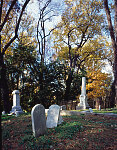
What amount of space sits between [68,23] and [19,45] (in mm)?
7736

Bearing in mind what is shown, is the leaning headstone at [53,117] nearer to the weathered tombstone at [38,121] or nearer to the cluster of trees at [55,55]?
the weathered tombstone at [38,121]

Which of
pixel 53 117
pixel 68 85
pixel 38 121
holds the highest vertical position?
pixel 68 85

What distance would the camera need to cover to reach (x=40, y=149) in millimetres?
→ 4191

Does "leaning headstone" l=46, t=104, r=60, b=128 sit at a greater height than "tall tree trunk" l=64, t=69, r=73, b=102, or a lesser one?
lesser

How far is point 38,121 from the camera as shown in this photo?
5566 mm

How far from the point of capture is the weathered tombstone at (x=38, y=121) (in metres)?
5.41

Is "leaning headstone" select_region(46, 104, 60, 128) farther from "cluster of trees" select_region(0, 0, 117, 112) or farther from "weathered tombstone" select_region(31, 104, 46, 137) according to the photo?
"cluster of trees" select_region(0, 0, 117, 112)

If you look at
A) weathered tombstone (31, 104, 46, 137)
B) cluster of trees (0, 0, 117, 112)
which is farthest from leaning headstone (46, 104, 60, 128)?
cluster of trees (0, 0, 117, 112)

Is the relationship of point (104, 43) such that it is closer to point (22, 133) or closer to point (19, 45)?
point (19, 45)

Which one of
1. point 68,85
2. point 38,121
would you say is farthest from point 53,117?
point 68,85

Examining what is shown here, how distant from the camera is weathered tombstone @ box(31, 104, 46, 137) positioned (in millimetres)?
5406

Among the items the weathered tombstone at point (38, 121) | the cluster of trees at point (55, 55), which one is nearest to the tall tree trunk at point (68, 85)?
the cluster of trees at point (55, 55)

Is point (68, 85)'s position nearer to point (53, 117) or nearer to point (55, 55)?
point (55, 55)

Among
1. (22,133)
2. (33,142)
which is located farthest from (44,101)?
(33,142)
